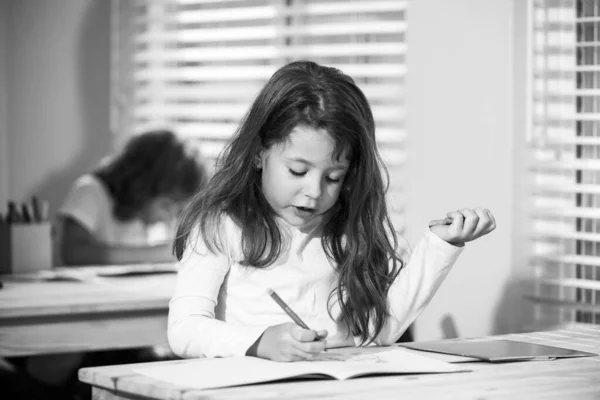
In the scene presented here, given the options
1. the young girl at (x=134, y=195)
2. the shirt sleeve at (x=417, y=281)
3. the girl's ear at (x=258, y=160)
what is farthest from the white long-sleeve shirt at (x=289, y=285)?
the young girl at (x=134, y=195)

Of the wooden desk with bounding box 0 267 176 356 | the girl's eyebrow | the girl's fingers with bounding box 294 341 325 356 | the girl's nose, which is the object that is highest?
the girl's eyebrow

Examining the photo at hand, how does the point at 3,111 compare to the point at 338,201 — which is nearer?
the point at 338,201

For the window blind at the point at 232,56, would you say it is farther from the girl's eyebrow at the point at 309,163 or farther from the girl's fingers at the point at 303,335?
the girl's fingers at the point at 303,335

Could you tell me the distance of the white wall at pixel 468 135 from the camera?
8.80 feet

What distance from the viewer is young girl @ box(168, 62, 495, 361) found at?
1.80 meters

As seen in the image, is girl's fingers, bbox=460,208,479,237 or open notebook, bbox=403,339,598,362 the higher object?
girl's fingers, bbox=460,208,479,237

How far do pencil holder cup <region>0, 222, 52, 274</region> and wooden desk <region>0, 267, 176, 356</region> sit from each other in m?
0.25

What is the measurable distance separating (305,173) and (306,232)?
9.1 inches

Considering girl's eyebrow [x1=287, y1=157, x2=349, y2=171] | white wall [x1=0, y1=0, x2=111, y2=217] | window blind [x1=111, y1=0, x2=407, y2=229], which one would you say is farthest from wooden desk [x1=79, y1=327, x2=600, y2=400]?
white wall [x1=0, y1=0, x2=111, y2=217]

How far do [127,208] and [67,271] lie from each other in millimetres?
885

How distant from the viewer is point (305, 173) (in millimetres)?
1778

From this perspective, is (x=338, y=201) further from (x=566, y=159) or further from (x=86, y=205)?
(x=86, y=205)

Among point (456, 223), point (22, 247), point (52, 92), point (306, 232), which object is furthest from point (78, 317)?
point (52, 92)

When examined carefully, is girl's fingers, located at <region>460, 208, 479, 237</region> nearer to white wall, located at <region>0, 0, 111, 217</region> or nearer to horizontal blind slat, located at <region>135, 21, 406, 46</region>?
horizontal blind slat, located at <region>135, 21, 406, 46</region>
